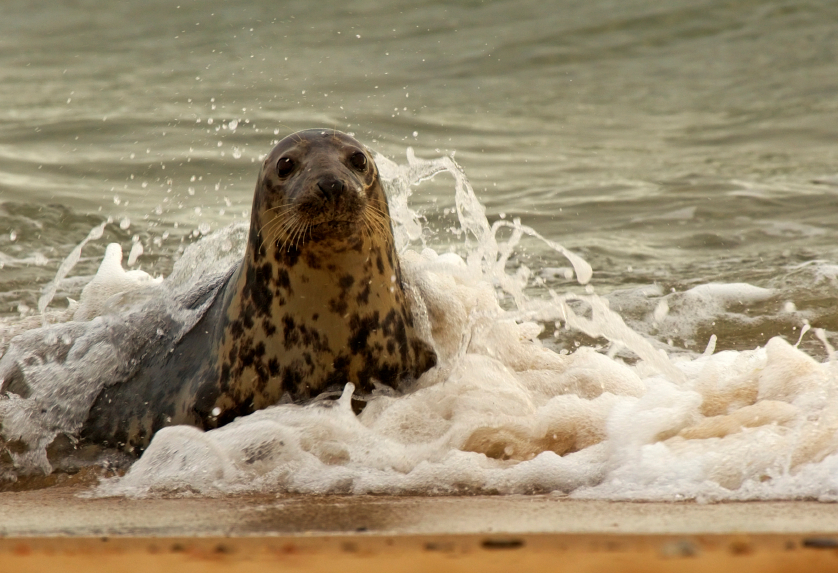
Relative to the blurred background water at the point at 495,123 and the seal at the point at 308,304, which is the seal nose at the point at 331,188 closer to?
the seal at the point at 308,304

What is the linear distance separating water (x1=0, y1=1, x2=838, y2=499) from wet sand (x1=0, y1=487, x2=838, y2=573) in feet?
1.20

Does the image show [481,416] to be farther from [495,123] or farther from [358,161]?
[495,123]

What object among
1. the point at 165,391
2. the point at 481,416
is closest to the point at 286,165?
the point at 165,391

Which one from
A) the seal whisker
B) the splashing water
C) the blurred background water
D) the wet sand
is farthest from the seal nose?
the blurred background water

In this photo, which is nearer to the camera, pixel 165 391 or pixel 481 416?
pixel 481 416

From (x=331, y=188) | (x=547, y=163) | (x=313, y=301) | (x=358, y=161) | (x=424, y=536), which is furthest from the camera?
(x=547, y=163)

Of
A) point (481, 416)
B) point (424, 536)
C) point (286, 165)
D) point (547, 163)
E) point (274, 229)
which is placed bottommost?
point (424, 536)

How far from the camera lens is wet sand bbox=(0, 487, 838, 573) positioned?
1734 millimetres

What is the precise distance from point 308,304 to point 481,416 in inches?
27.2

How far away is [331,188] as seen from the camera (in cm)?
337

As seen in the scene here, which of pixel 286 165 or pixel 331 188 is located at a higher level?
pixel 286 165

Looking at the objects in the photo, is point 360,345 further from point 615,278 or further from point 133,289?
point 615,278

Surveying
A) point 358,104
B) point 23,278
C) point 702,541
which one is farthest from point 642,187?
point 702,541

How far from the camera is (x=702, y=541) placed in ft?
6.07
